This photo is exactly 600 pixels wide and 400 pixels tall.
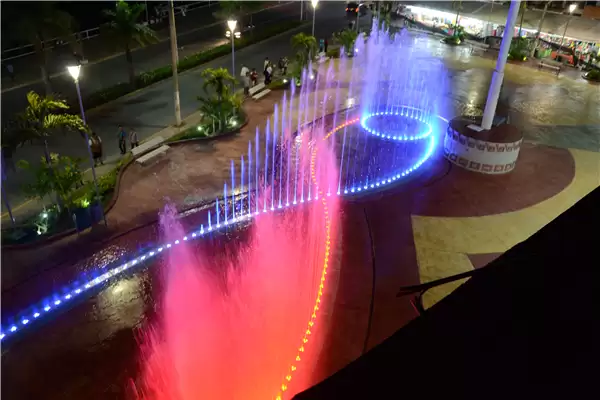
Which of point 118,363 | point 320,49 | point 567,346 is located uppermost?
point 567,346

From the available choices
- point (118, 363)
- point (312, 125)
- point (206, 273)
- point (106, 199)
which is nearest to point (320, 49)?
point (312, 125)

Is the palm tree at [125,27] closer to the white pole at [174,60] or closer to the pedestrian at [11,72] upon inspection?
the white pole at [174,60]

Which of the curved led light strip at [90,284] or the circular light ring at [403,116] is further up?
the circular light ring at [403,116]

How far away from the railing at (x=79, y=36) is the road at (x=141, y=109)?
3068mm

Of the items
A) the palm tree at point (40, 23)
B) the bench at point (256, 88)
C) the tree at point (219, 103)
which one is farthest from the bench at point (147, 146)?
the bench at point (256, 88)

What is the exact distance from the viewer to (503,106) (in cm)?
2488

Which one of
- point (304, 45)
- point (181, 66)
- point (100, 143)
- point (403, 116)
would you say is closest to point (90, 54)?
point (181, 66)

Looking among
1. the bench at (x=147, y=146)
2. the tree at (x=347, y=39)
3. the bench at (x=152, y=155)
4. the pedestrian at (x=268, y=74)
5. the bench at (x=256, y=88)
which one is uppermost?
the tree at (x=347, y=39)

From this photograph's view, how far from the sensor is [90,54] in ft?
98.0

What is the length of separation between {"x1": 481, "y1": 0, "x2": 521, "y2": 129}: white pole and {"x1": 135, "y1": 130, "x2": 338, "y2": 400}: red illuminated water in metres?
7.60

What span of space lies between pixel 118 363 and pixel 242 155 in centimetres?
1004

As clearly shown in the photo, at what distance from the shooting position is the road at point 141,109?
18.4 m

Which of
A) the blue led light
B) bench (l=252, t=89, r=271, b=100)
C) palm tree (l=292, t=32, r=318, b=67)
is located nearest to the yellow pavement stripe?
the blue led light

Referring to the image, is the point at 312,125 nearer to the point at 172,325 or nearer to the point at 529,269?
the point at 172,325
